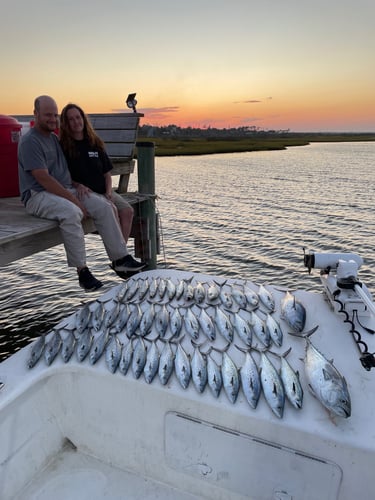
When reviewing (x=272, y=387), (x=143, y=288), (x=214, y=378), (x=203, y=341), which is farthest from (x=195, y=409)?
(x=143, y=288)

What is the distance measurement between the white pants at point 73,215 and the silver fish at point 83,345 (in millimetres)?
1427

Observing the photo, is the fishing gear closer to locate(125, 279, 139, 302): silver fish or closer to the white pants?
locate(125, 279, 139, 302): silver fish

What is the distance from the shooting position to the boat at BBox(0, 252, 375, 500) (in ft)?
7.92

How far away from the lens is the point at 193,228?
47.5 feet

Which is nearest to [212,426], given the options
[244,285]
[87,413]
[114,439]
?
[114,439]

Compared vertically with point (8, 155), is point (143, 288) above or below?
below

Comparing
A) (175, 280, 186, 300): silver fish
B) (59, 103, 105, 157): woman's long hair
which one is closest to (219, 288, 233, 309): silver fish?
(175, 280, 186, 300): silver fish

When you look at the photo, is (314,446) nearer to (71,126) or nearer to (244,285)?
(244,285)

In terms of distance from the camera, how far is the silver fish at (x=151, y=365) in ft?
9.44

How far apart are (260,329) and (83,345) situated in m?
1.53

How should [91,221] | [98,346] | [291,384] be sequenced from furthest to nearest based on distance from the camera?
[91,221] → [98,346] → [291,384]

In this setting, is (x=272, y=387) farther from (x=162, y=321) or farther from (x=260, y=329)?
(x=162, y=321)

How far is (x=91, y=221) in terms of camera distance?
5.35 meters

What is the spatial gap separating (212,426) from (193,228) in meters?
12.0
